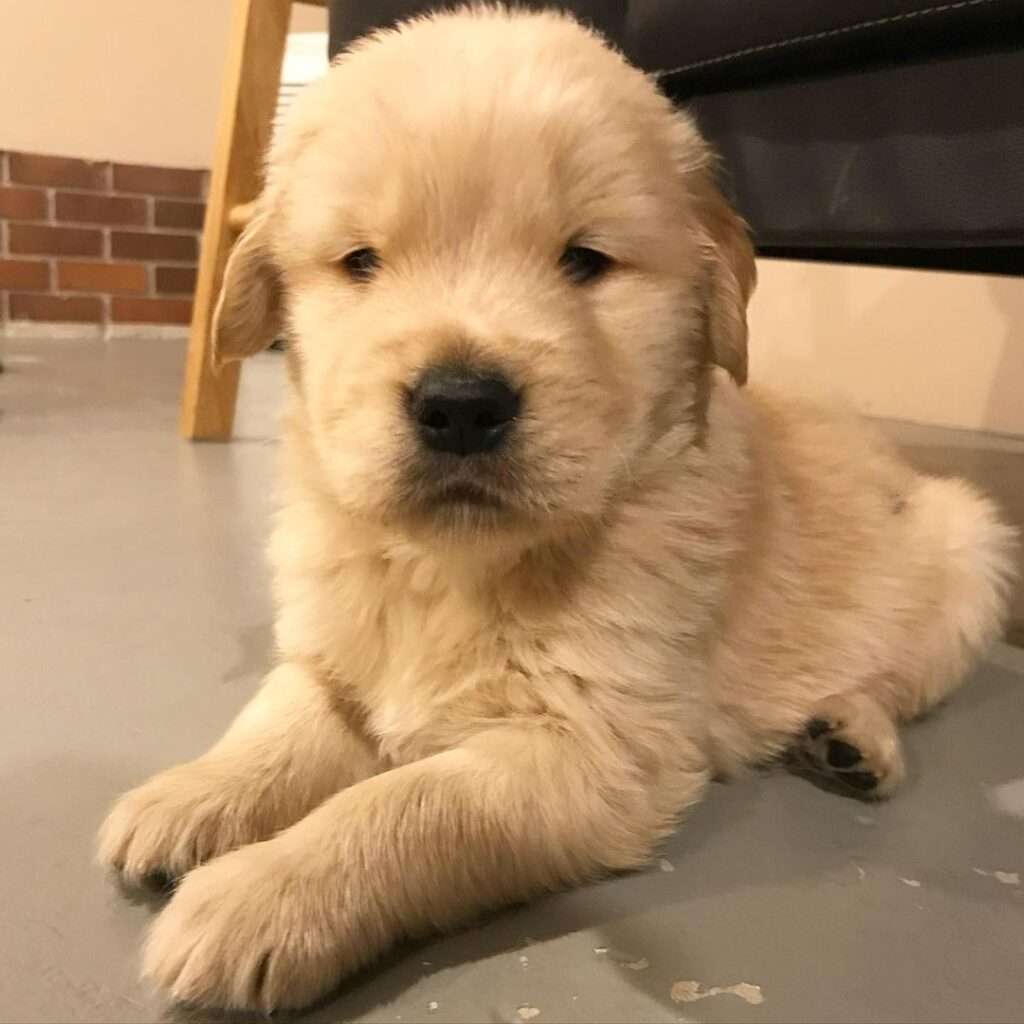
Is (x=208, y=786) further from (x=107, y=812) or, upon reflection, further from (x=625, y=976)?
(x=625, y=976)

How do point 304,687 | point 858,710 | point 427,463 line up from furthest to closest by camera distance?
point 858,710, point 304,687, point 427,463

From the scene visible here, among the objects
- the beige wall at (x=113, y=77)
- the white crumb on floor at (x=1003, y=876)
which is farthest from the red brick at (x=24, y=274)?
the white crumb on floor at (x=1003, y=876)

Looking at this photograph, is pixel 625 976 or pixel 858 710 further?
pixel 858 710

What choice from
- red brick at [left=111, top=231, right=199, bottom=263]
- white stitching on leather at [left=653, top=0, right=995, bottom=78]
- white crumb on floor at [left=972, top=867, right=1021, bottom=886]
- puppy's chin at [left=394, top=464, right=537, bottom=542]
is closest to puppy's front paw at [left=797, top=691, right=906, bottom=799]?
white crumb on floor at [left=972, top=867, right=1021, bottom=886]

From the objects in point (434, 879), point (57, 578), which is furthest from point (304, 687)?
point (57, 578)

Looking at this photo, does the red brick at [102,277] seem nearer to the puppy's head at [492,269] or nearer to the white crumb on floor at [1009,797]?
Result: the puppy's head at [492,269]

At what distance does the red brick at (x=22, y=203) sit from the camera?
4961 millimetres

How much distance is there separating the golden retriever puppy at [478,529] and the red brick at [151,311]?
14.8ft

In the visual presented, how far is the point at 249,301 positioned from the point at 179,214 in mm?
4591

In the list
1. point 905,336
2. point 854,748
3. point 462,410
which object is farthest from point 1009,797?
point 905,336

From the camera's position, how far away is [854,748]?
1219 mm

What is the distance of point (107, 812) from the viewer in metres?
1.07

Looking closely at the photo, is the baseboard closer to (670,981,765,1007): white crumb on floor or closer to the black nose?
the black nose

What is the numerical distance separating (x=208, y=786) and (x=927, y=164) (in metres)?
1.13
